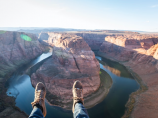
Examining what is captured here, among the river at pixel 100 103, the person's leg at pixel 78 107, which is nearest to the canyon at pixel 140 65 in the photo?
the river at pixel 100 103

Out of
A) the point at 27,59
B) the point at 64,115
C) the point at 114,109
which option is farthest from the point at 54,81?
the point at 27,59

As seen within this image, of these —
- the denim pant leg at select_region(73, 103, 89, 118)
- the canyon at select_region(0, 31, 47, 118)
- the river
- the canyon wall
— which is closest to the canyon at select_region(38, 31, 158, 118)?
the river

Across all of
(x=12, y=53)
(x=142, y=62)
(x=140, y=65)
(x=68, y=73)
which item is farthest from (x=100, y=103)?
(x=12, y=53)

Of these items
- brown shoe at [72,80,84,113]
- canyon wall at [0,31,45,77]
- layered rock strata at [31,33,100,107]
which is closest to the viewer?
brown shoe at [72,80,84,113]

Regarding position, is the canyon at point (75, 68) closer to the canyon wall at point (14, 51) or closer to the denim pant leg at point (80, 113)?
the canyon wall at point (14, 51)

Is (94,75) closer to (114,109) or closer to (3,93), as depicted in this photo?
(114,109)

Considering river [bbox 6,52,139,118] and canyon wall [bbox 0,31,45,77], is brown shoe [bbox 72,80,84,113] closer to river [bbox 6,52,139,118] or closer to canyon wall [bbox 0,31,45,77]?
river [bbox 6,52,139,118]
